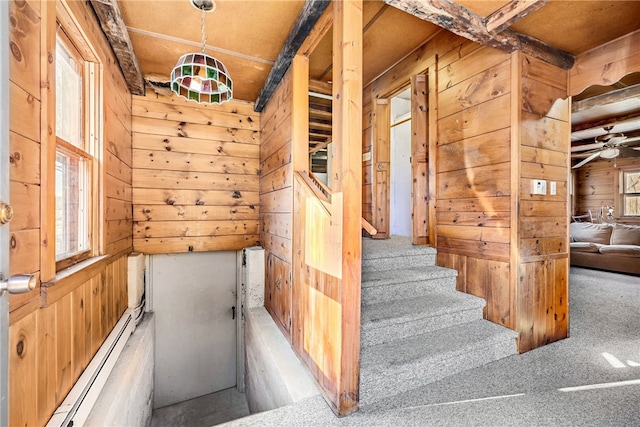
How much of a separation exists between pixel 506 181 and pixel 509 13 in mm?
1109

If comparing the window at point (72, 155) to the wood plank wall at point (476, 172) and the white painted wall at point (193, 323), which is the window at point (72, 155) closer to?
the white painted wall at point (193, 323)

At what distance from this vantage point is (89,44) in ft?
5.60

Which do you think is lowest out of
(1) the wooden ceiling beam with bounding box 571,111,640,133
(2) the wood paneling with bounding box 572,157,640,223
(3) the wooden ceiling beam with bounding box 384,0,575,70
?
(2) the wood paneling with bounding box 572,157,640,223

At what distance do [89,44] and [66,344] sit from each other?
5.61 ft

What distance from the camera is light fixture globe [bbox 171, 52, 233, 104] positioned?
168 cm

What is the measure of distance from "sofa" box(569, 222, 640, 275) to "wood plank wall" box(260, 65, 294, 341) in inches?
187

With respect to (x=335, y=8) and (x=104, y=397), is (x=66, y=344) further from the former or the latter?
(x=335, y=8)

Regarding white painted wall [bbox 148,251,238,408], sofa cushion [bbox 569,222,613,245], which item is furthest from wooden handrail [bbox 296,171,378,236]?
sofa cushion [bbox 569,222,613,245]

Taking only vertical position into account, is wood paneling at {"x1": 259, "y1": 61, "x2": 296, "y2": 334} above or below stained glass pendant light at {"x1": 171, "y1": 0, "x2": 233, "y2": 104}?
below

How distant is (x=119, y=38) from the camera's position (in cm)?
201

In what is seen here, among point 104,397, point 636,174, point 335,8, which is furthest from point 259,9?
point 636,174

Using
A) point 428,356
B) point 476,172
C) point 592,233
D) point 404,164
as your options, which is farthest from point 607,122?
point 428,356

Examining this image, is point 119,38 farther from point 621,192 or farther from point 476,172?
point 621,192

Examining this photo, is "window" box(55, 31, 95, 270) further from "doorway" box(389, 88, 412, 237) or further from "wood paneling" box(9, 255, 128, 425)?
"doorway" box(389, 88, 412, 237)
